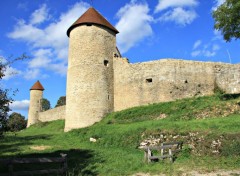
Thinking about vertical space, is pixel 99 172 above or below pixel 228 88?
below

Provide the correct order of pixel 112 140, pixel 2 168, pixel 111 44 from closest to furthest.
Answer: pixel 2 168
pixel 112 140
pixel 111 44

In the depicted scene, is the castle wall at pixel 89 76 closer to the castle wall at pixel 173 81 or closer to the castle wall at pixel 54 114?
the castle wall at pixel 173 81

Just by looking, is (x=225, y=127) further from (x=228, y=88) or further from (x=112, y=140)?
(x=228, y=88)

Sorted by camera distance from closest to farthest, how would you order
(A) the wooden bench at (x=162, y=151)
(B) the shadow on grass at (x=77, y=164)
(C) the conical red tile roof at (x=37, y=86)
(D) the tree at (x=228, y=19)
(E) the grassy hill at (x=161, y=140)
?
(B) the shadow on grass at (x=77, y=164), (E) the grassy hill at (x=161, y=140), (A) the wooden bench at (x=162, y=151), (D) the tree at (x=228, y=19), (C) the conical red tile roof at (x=37, y=86)

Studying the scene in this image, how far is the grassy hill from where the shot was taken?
10.9 meters

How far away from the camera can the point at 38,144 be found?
56.6 feet

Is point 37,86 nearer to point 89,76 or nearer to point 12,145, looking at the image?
point 89,76

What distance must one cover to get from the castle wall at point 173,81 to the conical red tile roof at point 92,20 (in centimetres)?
499

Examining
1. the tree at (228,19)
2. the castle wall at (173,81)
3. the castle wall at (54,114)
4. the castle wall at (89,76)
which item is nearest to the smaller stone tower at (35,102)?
the castle wall at (54,114)

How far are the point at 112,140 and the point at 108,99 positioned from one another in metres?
8.34

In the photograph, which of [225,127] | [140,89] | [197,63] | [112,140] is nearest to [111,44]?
[140,89]

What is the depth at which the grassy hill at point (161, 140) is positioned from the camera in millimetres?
10867

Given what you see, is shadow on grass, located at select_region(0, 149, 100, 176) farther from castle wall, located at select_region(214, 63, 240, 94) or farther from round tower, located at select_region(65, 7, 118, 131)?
castle wall, located at select_region(214, 63, 240, 94)

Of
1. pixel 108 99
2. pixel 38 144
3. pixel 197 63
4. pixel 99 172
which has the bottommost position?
pixel 99 172
